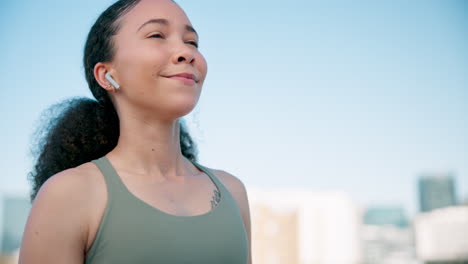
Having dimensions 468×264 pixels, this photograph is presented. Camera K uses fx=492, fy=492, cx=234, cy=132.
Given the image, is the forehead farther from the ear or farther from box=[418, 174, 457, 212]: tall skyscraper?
box=[418, 174, 457, 212]: tall skyscraper

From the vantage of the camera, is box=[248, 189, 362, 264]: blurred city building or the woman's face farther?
box=[248, 189, 362, 264]: blurred city building

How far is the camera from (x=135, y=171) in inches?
41.2

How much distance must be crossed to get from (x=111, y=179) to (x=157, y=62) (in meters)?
0.26

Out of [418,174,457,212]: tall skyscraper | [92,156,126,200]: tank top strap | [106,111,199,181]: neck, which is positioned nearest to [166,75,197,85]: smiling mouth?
[106,111,199,181]: neck

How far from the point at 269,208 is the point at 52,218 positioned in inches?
945

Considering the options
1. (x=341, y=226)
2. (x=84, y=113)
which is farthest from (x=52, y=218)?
(x=341, y=226)

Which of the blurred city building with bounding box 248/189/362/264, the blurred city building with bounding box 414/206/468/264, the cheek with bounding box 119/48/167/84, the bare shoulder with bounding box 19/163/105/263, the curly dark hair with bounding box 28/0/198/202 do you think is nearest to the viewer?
the bare shoulder with bounding box 19/163/105/263

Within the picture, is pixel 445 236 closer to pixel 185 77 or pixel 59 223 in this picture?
pixel 185 77

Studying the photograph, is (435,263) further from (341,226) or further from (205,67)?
(205,67)

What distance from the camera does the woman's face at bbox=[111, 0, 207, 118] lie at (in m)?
1.02

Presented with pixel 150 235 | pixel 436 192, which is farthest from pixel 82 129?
pixel 436 192

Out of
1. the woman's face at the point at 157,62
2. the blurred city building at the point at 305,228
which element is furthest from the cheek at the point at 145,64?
the blurred city building at the point at 305,228

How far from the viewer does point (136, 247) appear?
35.5 inches

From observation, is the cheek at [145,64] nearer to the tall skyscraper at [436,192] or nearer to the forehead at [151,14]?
the forehead at [151,14]
